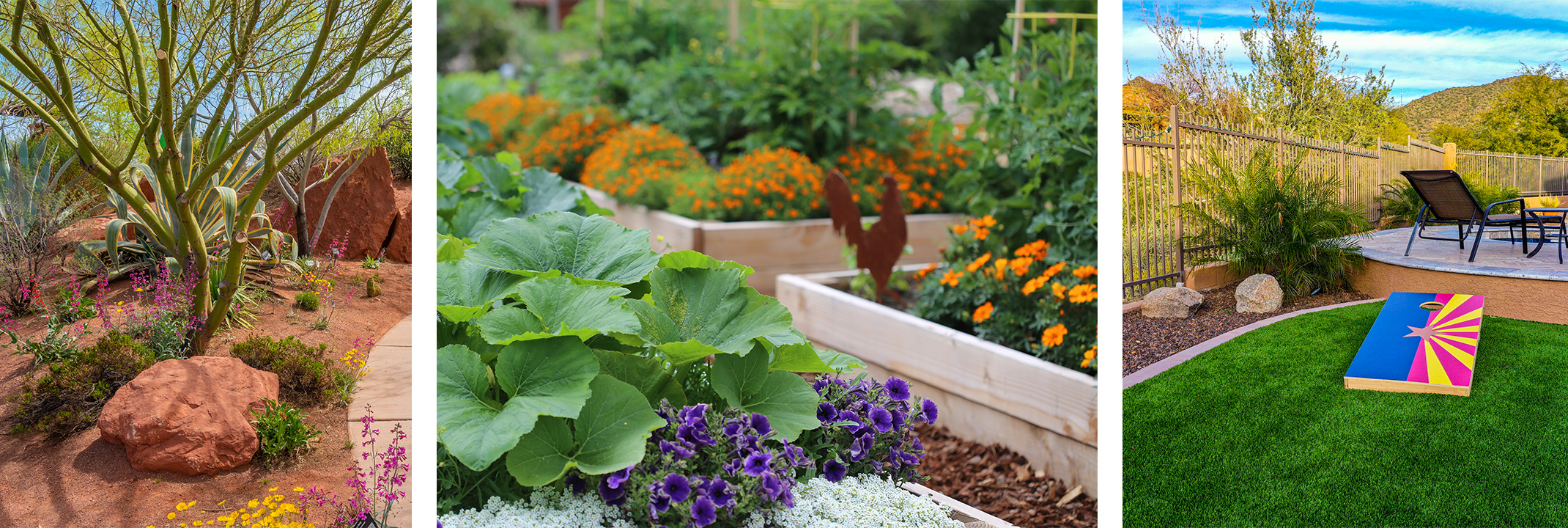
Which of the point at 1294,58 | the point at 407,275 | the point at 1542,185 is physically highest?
the point at 1294,58

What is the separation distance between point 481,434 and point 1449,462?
1.59 metres

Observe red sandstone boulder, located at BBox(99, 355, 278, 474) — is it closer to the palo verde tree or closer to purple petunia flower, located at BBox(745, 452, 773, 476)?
the palo verde tree

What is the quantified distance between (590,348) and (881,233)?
1.94 m

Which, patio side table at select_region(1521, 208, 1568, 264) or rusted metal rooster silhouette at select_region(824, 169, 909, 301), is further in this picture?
rusted metal rooster silhouette at select_region(824, 169, 909, 301)

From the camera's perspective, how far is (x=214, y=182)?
1.25 meters

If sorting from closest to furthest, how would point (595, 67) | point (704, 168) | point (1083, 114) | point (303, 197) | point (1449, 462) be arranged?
point (303, 197) < point (1449, 462) < point (1083, 114) < point (704, 168) < point (595, 67)

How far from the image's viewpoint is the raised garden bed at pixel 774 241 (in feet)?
13.7

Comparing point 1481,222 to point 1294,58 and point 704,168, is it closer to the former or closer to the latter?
point 1294,58

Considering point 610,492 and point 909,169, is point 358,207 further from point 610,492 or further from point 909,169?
point 909,169

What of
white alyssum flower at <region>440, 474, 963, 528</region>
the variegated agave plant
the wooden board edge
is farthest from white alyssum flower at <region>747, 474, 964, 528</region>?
the variegated agave plant

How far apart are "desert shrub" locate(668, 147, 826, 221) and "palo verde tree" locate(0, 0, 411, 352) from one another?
319 cm

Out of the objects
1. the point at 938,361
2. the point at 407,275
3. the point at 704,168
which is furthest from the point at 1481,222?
the point at 704,168

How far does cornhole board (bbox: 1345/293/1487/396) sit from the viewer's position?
145 cm

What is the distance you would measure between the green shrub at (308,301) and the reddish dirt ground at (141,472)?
0.01 meters
